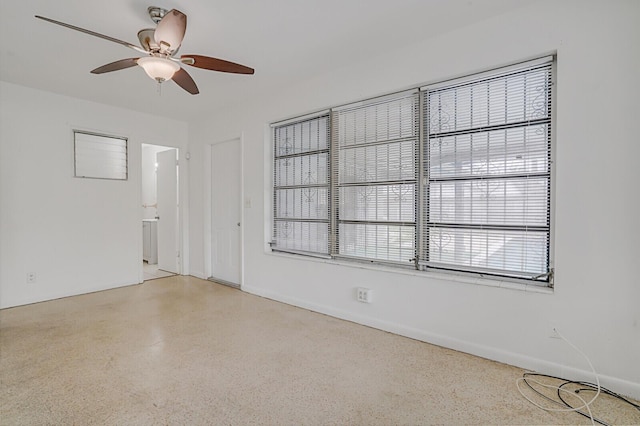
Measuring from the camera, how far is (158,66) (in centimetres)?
221

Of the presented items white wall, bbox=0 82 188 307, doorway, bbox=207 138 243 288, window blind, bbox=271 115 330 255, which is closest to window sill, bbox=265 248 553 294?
window blind, bbox=271 115 330 255

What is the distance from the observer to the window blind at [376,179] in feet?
9.36

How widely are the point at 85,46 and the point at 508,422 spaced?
13.4 ft

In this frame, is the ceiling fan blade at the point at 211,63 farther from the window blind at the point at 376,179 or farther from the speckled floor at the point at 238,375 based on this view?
the speckled floor at the point at 238,375

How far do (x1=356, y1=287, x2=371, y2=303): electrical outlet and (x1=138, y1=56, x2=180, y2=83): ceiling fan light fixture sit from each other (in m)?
2.42

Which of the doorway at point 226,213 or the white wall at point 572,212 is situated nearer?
the white wall at point 572,212

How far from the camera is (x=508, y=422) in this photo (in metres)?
1.71

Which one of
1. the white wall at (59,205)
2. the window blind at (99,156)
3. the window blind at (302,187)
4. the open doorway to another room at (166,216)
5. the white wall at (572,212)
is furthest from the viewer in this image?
the open doorway to another room at (166,216)

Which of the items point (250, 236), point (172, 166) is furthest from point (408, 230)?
point (172, 166)

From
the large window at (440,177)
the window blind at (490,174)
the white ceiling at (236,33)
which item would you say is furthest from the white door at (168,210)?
the window blind at (490,174)

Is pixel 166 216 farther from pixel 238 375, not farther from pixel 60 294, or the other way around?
pixel 238 375

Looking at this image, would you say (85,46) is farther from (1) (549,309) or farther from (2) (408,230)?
(1) (549,309)

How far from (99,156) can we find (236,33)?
3.03 meters

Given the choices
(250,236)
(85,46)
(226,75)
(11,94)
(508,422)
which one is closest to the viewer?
(508,422)
